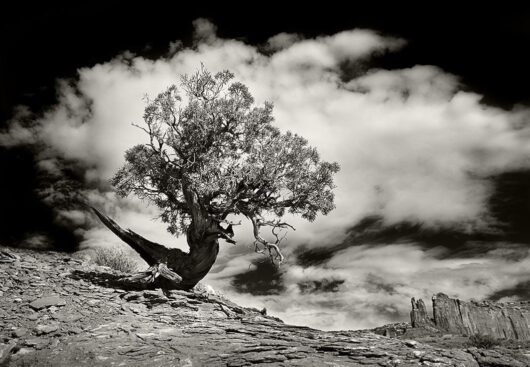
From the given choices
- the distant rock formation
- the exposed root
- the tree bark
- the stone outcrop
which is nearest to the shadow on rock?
the exposed root

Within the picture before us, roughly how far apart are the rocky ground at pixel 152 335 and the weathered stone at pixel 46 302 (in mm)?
34

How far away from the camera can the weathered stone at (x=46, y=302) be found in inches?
542

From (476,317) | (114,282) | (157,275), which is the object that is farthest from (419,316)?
(114,282)

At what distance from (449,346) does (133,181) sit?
16.5 m

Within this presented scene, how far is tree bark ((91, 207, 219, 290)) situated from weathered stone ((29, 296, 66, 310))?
3790 mm

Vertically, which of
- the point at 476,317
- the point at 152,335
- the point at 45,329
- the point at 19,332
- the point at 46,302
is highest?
the point at 476,317

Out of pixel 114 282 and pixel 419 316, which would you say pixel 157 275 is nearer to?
pixel 114 282

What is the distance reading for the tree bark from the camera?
18.0 m

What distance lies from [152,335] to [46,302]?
16.1 feet

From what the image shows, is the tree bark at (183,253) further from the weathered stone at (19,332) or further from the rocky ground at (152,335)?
the weathered stone at (19,332)

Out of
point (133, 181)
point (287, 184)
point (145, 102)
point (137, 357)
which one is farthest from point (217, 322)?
point (145, 102)

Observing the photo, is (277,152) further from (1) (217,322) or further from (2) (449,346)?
(2) (449,346)

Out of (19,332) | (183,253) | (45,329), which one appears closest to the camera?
(19,332)

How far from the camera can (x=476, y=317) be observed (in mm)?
18062
